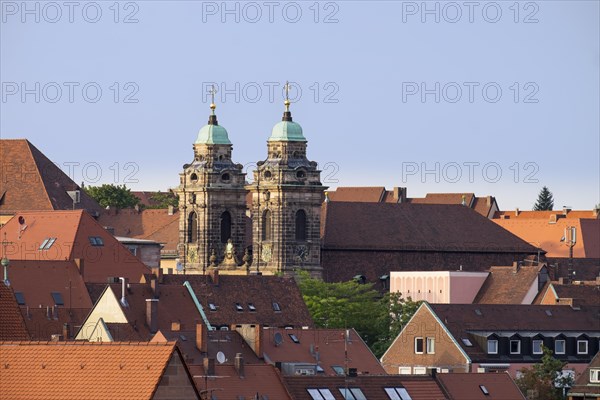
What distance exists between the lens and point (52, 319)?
10712 cm

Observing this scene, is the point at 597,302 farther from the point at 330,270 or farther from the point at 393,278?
the point at 330,270

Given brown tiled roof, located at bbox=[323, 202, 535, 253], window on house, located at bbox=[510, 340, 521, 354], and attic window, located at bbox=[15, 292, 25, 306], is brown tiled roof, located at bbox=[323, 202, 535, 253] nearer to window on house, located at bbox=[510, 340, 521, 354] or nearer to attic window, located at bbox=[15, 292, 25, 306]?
window on house, located at bbox=[510, 340, 521, 354]

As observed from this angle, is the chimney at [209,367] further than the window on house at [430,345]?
No

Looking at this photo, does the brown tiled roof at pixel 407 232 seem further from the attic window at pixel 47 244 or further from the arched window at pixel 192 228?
the attic window at pixel 47 244

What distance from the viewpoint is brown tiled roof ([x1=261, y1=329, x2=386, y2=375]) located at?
104 m

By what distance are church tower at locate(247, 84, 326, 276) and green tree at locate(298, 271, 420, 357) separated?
72.5ft

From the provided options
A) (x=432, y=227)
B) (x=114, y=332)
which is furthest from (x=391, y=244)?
(x=114, y=332)

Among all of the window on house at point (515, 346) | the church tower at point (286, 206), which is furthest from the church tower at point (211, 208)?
the window on house at point (515, 346)

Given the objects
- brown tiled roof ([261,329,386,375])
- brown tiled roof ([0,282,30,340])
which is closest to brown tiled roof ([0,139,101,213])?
brown tiled roof ([261,329,386,375])

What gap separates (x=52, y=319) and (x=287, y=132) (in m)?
81.1

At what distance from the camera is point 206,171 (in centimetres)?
18788

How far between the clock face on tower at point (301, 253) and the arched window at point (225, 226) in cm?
558

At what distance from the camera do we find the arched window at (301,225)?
185625 mm

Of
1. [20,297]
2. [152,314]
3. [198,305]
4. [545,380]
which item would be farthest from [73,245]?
[545,380]
